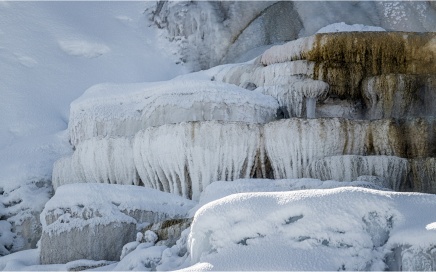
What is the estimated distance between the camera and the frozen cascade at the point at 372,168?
23.7ft

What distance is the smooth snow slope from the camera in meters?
A: 12.3

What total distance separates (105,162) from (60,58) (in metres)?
6.10

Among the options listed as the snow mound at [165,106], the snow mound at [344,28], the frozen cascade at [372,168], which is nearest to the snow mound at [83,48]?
the snow mound at [344,28]

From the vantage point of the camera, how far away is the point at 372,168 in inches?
287

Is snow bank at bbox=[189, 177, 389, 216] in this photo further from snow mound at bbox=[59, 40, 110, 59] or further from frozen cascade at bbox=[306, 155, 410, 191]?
snow mound at bbox=[59, 40, 110, 59]

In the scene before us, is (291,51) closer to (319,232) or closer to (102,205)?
(102,205)

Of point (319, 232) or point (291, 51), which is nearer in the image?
point (319, 232)

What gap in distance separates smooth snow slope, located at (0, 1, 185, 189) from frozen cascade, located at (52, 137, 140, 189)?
76.3 inches

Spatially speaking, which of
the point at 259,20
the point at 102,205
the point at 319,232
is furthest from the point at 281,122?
the point at 259,20

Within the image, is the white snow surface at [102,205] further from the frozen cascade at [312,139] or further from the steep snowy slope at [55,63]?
the steep snowy slope at [55,63]

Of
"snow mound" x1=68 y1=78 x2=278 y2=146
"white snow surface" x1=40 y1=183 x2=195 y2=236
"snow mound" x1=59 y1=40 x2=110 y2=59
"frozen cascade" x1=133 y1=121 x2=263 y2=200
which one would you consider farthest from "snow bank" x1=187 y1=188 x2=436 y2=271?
"snow mound" x1=59 y1=40 x2=110 y2=59

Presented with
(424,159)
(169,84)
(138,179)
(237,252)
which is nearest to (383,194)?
(237,252)

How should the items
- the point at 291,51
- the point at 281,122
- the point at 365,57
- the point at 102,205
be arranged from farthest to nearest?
the point at 291,51
the point at 365,57
the point at 281,122
the point at 102,205

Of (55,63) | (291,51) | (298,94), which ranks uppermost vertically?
(55,63)
